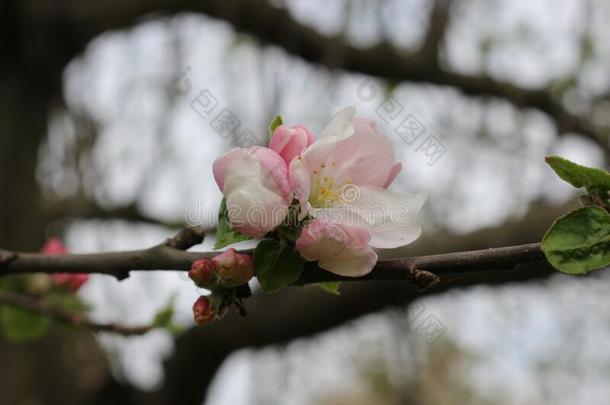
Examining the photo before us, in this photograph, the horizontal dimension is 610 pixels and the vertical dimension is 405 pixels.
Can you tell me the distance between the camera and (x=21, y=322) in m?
1.08

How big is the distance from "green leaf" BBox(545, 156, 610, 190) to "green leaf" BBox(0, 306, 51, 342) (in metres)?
0.86

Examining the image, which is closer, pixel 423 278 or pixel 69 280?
pixel 423 278

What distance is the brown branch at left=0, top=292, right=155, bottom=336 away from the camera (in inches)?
38.9

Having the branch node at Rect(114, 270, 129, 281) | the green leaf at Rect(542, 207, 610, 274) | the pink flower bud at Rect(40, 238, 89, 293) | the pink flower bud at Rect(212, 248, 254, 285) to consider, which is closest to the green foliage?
the green leaf at Rect(542, 207, 610, 274)

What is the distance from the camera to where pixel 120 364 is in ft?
7.15

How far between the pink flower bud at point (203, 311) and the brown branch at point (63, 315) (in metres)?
0.45

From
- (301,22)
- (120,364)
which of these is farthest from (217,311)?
(301,22)

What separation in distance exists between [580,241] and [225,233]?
0.93 ft

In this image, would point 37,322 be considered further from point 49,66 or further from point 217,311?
point 49,66

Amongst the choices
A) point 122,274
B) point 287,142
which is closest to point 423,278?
point 287,142

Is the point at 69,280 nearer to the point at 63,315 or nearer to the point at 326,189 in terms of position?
the point at 63,315

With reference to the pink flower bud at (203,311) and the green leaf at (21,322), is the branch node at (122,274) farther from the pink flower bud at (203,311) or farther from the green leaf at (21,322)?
the green leaf at (21,322)

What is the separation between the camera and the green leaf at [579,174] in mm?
512

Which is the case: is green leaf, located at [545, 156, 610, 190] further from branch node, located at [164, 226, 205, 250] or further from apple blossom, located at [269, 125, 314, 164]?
branch node, located at [164, 226, 205, 250]
